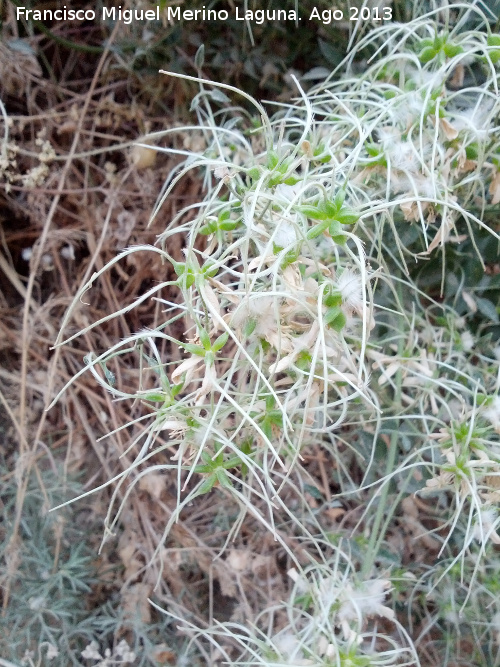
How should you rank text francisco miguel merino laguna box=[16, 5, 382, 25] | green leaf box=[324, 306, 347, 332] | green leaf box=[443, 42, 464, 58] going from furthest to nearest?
1. text francisco miguel merino laguna box=[16, 5, 382, 25]
2. green leaf box=[443, 42, 464, 58]
3. green leaf box=[324, 306, 347, 332]

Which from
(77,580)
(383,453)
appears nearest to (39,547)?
(77,580)

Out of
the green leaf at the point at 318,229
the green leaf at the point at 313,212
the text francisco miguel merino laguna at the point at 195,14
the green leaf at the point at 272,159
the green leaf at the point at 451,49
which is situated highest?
the text francisco miguel merino laguna at the point at 195,14

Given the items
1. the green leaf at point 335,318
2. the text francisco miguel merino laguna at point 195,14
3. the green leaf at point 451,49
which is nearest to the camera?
the green leaf at point 335,318

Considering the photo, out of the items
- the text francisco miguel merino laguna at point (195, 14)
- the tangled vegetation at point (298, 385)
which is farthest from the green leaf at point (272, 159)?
the text francisco miguel merino laguna at point (195, 14)

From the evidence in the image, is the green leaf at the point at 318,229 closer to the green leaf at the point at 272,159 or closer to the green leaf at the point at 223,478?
the green leaf at the point at 272,159

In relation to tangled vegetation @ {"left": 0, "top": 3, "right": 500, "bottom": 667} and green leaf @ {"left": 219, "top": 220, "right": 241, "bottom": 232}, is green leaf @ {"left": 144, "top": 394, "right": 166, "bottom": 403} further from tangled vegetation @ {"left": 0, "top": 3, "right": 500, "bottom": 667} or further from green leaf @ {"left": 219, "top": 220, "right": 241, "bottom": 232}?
green leaf @ {"left": 219, "top": 220, "right": 241, "bottom": 232}

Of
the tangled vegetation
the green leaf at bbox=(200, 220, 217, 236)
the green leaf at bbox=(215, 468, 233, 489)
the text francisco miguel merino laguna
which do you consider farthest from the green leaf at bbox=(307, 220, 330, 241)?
the text francisco miguel merino laguna

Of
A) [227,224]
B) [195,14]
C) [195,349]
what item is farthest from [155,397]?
[195,14]

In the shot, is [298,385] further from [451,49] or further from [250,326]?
[451,49]

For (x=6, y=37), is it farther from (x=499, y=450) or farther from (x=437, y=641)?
(x=437, y=641)

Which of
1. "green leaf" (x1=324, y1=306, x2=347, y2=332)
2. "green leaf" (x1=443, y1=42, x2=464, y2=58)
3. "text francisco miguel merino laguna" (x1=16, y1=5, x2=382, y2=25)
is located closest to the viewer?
"green leaf" (x1=324, y1=306, x2=347, y2=332)

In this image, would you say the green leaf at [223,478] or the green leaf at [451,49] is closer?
the green leaf at [223,478]

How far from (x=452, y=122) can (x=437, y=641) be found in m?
0.68

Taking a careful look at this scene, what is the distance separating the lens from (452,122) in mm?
677
